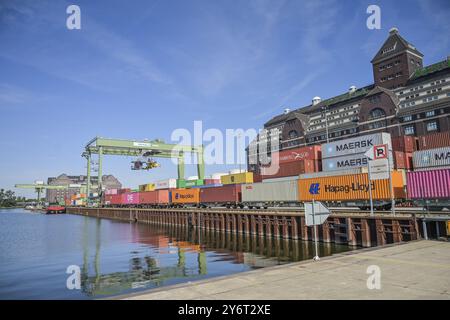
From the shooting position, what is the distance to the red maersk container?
6525cm

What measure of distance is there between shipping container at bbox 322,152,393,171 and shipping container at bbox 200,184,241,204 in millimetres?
13748

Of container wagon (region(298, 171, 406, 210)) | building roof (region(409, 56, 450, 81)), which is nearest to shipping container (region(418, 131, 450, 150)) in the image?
container wagon (region(298, 171, 406, 210))

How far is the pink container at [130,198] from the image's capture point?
77.0 meters

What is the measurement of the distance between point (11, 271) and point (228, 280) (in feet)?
61.3

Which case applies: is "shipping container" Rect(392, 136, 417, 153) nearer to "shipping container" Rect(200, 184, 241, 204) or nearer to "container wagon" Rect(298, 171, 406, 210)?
"container wagon" Rect(298, 171, 406, 210)

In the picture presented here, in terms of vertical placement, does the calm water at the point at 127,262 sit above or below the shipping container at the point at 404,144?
below

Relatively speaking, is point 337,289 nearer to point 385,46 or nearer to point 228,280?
point 228,280

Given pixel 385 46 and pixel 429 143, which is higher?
pixel 385 46

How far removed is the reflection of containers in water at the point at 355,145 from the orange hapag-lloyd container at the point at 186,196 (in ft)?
86.0

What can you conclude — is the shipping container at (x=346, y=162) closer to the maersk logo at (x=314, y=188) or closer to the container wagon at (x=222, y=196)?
the maersk logo at (x=314, y=188)

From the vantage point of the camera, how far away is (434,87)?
6062cm

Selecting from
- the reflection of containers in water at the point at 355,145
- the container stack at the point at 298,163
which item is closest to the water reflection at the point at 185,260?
the container stack at the point at 298,163

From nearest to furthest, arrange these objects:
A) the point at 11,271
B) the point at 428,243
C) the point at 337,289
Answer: the point at 337,289, the point at 428,243, the point at 11,271
